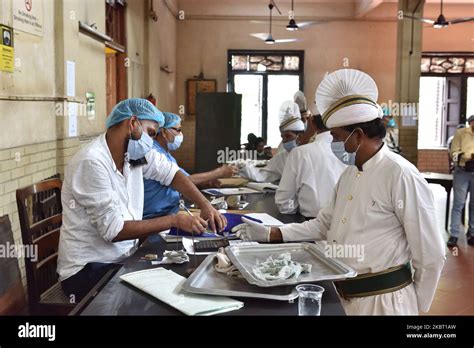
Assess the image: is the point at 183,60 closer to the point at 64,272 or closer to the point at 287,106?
the point at 287,106

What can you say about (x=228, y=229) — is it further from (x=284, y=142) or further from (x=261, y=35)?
(x=261, y=35)

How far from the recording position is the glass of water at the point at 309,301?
1.44 meters

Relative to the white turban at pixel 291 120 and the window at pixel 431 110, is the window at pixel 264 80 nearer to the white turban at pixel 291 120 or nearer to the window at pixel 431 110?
the window at pixel 431 110

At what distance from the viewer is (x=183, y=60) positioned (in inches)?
459

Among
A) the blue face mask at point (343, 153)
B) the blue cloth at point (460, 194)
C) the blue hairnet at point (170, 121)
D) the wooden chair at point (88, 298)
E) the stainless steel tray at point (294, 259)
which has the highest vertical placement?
the blue hairnet at point (170, 121)

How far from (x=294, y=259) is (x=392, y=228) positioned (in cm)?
38

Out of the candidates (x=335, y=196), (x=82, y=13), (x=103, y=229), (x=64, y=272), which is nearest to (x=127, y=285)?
(x=103, y=229)

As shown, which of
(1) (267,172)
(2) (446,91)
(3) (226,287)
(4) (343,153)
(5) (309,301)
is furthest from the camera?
(2) (446,91)

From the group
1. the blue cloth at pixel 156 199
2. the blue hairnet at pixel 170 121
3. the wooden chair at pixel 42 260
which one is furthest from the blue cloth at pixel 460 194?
the wooden chair at pixel 42 260

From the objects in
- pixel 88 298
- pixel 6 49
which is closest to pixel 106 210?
pixel 88 298

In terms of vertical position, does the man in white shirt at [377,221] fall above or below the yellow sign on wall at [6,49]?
below

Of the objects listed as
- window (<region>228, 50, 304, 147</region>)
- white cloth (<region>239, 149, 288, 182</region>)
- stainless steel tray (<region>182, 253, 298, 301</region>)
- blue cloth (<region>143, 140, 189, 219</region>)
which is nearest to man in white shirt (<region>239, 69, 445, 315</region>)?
stainless steel tray (<region>182, 253, 298, 301</region>)

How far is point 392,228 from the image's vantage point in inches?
74.8

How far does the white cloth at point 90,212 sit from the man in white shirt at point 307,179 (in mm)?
1201
